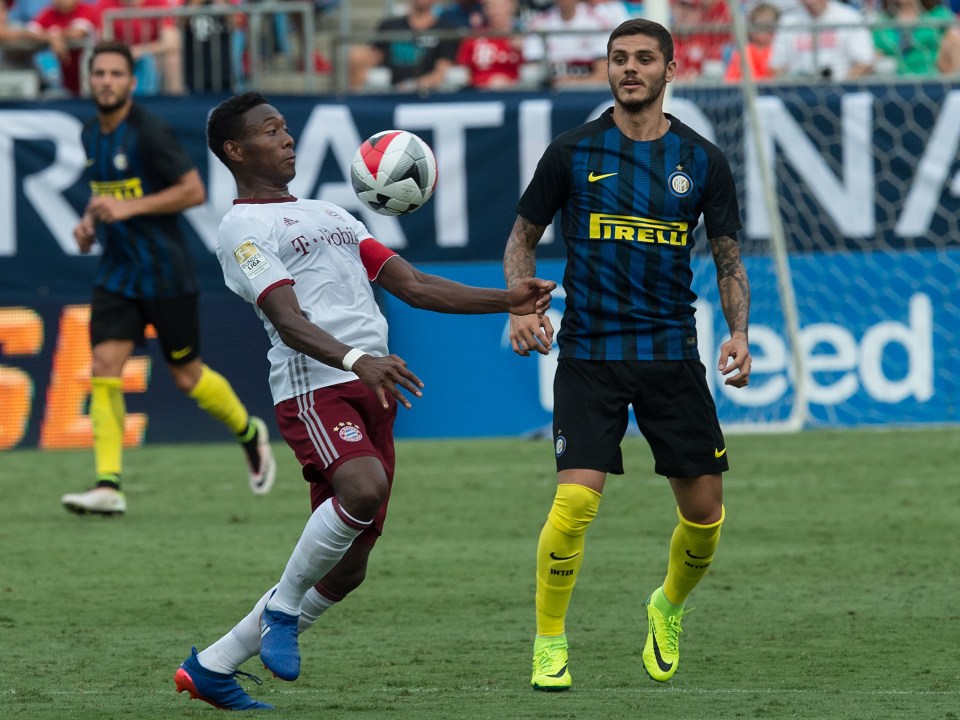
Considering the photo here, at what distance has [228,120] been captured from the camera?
5.50 meters

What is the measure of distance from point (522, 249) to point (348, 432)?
1025 mm

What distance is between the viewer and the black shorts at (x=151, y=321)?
31.9 ft

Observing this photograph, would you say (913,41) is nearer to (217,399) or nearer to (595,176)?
(217,399)

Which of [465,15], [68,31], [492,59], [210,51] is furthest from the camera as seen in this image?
[465,15]

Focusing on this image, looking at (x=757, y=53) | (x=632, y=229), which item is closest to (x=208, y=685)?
(x=632, y=229)

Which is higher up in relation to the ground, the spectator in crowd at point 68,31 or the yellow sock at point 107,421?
the spectator in crowd at point 68,31

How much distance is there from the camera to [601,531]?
29.5 feet

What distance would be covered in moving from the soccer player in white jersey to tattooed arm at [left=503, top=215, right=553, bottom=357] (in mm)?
78

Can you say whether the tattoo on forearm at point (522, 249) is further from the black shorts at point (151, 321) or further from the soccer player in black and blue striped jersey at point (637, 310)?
the black shorts at point (151, 321)

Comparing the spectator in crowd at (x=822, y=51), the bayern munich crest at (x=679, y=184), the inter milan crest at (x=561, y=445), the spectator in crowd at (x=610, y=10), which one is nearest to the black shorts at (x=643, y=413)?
the inter milan crest at (x=561, y=445)

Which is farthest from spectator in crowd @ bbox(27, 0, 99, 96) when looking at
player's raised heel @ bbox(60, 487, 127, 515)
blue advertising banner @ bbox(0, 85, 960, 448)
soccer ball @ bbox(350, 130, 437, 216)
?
soccer ball @ bbox(350, 130, 437, 216)

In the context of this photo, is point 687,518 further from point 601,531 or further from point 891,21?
point 891,21

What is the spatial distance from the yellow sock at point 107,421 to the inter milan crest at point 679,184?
15.4 feet

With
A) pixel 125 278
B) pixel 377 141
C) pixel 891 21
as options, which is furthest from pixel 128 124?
pixel 891 21
